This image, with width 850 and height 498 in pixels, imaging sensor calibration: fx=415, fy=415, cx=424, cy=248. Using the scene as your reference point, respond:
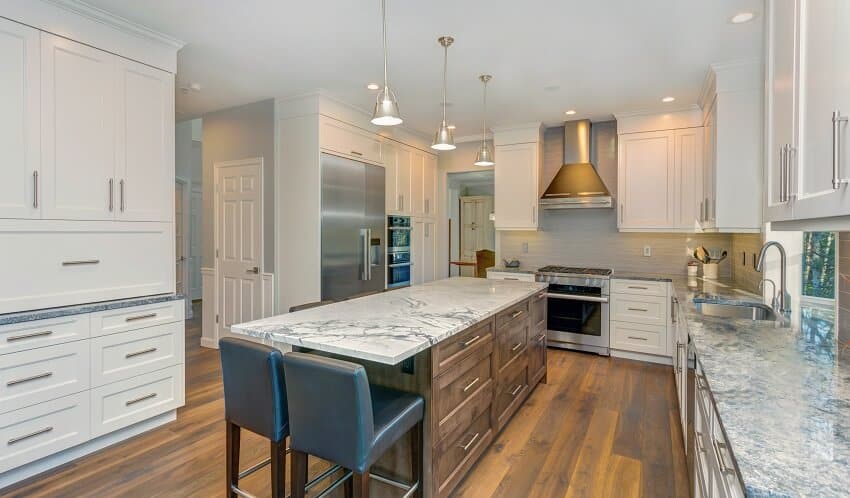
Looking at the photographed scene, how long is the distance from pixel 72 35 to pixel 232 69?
1147 mm

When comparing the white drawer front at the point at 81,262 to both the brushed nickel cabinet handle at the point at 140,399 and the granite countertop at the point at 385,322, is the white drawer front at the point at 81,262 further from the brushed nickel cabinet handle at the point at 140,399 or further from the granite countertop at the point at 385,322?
the granite countertop at the point at 385,322

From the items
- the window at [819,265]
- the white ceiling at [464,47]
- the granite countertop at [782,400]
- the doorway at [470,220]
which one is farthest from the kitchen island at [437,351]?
the doorway at [470,220]

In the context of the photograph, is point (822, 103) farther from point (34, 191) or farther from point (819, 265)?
Result: point (34, 191)

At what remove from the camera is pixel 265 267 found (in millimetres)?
4297

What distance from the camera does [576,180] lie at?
486cm

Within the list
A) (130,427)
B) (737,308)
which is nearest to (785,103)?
(737,308)


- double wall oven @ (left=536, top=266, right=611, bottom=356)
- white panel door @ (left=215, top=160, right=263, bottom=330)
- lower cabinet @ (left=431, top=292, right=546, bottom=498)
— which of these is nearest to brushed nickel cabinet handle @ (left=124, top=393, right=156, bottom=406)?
white panel door @ (left=215, top=160, right=263, bottom=330)

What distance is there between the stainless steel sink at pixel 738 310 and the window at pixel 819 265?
0.23m

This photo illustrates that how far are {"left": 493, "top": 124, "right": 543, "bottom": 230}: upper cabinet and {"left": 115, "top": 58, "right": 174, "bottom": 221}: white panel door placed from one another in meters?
3.59

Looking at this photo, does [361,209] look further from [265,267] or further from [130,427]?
[130,427]

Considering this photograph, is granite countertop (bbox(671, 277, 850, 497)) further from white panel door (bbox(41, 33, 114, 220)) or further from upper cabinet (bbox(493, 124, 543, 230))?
white panel door (bbox(41, 33, 114, 220))

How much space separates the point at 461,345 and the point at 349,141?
3030 millimetres

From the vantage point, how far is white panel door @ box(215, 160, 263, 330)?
4.36 meters

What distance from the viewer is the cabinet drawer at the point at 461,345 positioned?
188 centimetres
